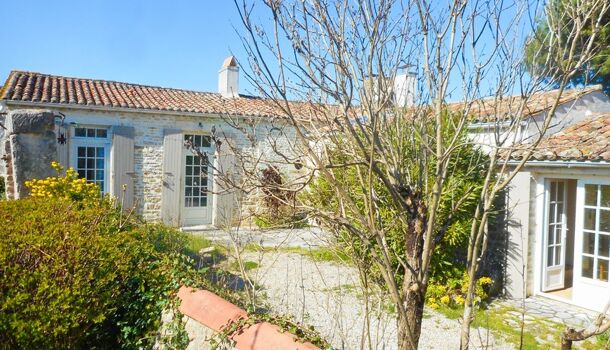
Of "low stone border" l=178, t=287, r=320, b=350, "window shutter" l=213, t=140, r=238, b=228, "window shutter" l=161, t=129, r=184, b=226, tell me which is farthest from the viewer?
"window shutter" l=161, t=129, r=184, b=226

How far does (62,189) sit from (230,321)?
4601 millimetres

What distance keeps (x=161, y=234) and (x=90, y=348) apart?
7.79 ft

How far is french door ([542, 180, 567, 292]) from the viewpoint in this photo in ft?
23.8

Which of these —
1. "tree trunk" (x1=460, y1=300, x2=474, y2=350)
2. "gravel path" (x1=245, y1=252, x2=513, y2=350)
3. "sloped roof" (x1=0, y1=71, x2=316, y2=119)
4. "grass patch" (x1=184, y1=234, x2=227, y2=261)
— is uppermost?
"sloped roof" (x1=0, y1=71, x2=316, y2=119)

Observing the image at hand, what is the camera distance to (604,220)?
655 centimetres

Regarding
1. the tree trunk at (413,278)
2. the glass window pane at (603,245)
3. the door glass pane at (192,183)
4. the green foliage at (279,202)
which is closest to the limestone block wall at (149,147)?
the door glass pane at (192,183)

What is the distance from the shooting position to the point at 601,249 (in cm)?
667

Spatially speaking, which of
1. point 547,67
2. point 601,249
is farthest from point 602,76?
point 547,67

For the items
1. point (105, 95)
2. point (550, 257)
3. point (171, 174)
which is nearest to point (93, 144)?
point (105, 95)

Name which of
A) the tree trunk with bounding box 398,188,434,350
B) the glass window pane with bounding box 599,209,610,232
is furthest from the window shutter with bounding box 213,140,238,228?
the glass window pane with bounding box 599,209,610,232

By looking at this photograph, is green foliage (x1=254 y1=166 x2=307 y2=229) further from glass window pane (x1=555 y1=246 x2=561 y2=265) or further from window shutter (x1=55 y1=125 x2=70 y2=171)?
window shutter (x1=55 y1=125 x2=70 y2=171)

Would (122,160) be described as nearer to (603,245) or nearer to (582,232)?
(582,232)

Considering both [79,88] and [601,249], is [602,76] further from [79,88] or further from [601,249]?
[79,88]

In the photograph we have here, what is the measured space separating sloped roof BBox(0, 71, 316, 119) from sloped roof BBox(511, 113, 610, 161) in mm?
5874
